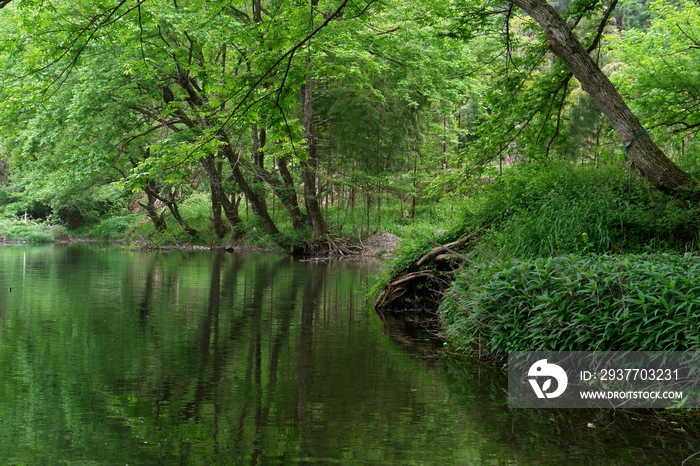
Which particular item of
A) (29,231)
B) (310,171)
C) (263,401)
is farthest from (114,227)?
(263,401)

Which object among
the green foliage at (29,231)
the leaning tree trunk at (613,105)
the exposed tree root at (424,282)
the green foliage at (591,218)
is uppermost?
the leaning tree trunk at (613,105)

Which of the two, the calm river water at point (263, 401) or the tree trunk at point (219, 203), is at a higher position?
the tree trunk at point (219, 203)

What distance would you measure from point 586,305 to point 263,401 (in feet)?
9.78

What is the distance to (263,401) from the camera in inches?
221

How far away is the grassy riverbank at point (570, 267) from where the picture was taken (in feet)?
19.4

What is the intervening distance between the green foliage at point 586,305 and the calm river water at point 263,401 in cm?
49

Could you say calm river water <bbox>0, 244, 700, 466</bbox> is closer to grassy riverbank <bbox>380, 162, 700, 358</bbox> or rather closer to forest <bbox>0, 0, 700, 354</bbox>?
grassy riverbank <bbox>380, 162, 700, 358</bbox>

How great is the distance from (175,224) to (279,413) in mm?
31298

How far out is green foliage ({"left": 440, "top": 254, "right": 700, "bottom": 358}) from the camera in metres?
5.71

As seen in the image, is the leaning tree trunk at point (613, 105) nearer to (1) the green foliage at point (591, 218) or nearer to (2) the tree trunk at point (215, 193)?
(1) the green foliage at point (591, 218)

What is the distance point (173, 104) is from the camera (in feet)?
31.6

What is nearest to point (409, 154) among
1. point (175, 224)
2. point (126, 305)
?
point (175, 224)

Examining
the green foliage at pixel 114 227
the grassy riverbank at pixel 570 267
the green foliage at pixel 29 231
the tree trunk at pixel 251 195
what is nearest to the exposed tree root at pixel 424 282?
the grassy riverbank at pixel 570 267

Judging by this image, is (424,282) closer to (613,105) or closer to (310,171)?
(613,105)
